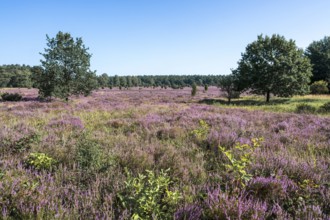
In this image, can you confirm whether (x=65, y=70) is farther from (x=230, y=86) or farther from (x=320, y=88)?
(x=320, y=88)

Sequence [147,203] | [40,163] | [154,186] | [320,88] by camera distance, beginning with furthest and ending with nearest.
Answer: [320,88] → [40,163] → [154,186] → [147,203]

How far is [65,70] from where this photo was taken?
2450cm

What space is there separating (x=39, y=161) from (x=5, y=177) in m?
0.73

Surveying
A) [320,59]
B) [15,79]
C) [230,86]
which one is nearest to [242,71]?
[230,86]

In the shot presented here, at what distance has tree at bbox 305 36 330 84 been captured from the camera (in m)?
45.4

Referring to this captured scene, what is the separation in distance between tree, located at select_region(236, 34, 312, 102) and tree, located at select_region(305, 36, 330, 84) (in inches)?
858

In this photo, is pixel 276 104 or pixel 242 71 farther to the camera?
pixel 242 71

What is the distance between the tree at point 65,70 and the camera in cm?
2301

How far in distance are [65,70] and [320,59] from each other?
5233cm

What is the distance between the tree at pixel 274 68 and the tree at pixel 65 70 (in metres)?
21.4

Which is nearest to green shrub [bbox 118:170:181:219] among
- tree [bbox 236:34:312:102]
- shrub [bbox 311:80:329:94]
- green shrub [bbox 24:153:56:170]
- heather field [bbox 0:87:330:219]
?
heather field [bbox 0:87:330:219]

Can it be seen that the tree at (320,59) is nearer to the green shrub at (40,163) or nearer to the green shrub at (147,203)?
the green shrub at (147,203)

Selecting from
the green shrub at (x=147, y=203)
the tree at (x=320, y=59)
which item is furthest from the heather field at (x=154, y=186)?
the tree at (x=320, y=59)

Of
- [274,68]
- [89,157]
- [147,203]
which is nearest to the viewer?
[147,203]
